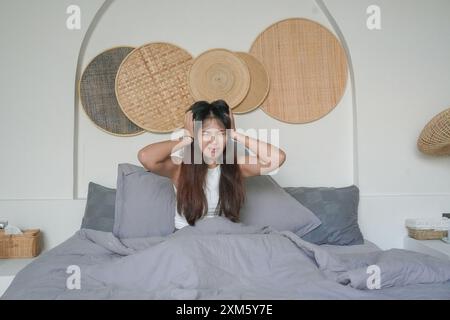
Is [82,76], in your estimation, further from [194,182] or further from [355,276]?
[355,276]

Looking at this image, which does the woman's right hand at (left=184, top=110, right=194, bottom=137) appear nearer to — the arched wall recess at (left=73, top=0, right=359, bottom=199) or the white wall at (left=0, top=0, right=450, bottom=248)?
the white wall at (left=0, top=0, right=450, bottom=248)

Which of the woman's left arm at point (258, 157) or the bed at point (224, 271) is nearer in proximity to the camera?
the bed at point (224, 271)

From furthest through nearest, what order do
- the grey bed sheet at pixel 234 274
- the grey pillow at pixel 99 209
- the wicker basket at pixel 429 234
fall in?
the wicker basket at pixel 429 234, the grey pillow at pixel 99 209, the grey bed sheet at pixel 234 274

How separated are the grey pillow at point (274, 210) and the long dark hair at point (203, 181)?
141 millimetres

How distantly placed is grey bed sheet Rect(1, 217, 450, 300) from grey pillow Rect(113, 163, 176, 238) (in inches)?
18.9

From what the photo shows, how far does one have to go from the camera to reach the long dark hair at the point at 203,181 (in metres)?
1.84

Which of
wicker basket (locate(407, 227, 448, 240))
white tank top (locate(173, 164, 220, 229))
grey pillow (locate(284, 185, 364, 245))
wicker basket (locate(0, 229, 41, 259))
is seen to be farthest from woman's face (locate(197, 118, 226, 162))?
wicker basket (locate(407, 227, 448, 240))

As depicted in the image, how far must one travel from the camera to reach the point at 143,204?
2.04 m

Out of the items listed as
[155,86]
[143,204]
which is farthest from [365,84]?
[143,204]

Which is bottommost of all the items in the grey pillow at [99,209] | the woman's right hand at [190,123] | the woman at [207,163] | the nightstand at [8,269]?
the nightstand at [8,269]

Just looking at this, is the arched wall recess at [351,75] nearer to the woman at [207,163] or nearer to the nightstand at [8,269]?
the woman at [207,163]

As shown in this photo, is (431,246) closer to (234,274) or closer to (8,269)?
(234,274)

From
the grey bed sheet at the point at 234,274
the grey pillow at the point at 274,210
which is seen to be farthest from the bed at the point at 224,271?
the grey pillow at the point at 274,210

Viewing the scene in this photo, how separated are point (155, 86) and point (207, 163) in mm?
789
